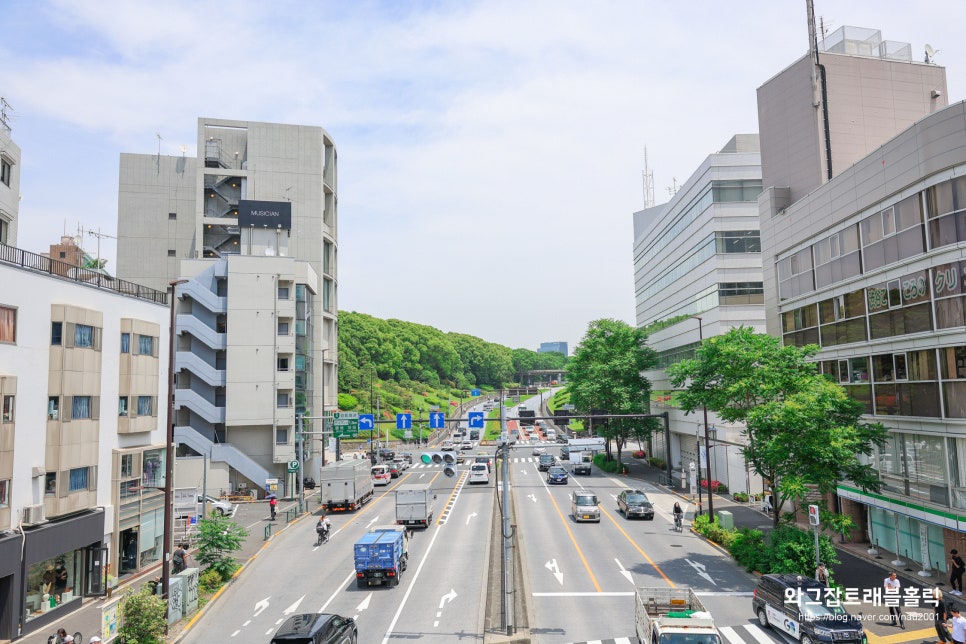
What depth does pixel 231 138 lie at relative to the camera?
77875mm

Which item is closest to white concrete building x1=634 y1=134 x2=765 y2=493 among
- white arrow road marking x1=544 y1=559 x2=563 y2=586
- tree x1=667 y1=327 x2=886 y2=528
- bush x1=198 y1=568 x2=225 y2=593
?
tree x1=667 y1=327 x2=886 y2=528

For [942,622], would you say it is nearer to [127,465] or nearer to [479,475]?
[127,465]

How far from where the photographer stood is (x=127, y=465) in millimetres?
31719

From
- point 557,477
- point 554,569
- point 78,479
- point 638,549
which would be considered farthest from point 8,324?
point 557,477

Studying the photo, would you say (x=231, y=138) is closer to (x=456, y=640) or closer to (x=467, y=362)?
(x=456, y=640)

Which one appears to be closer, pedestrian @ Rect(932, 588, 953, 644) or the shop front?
pedestrian @ Rect(932, 588, 953, 644)

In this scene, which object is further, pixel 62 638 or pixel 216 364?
pixel 216 364

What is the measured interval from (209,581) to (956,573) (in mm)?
29893

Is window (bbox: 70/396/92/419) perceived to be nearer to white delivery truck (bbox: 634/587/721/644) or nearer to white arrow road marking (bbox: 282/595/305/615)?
white arrow road marking (bbox: 282/595/305/615)

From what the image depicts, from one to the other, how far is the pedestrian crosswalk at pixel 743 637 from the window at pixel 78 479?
22102 mm

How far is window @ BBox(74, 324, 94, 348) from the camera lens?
93.1 feet

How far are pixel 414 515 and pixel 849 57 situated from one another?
1476 inches

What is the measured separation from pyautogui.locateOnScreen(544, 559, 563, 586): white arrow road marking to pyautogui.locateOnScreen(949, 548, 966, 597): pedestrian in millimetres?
14727

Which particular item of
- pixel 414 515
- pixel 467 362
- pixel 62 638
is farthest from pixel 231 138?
pixel 467 362
